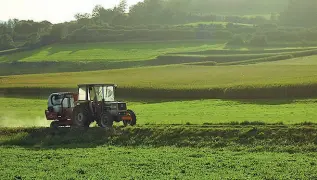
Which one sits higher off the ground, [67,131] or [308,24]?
[308,24]

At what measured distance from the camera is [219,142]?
85.1 feet

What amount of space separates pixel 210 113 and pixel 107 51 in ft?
259

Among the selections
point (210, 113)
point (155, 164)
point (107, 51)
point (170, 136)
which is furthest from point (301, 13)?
point (155, 164)

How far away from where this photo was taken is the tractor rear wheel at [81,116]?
31.6 metres

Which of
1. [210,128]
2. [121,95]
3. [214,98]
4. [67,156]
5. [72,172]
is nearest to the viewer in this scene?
[72,172]

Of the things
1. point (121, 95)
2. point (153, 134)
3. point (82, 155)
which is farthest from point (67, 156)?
point (121, 95)

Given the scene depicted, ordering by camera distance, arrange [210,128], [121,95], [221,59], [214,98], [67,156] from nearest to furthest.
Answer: [67,156] → [210,128] → [214,98] → [121,95] → [221,59]

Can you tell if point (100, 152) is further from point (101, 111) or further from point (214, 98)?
point (214, 98)

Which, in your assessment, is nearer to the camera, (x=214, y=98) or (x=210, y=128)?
(x=210, y=128)

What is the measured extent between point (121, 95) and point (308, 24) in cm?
12809

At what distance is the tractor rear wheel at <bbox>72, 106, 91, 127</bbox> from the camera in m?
31.6

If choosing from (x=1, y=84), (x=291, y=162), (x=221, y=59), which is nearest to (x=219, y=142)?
(x=291, y=162)

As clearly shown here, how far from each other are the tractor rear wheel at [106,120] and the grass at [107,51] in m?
73.8

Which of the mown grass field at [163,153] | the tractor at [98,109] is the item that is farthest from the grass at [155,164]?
the tractor at [98,109]
